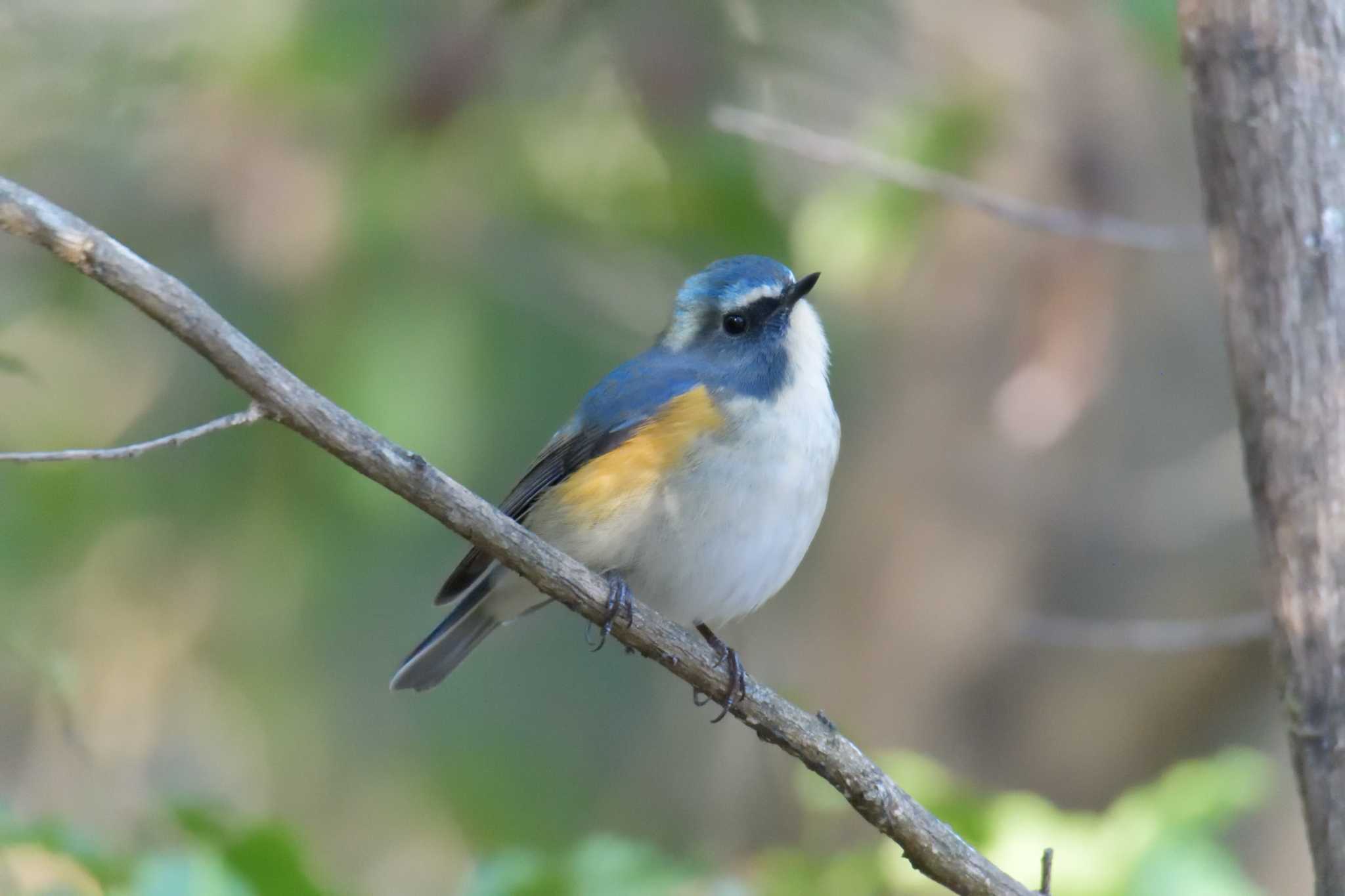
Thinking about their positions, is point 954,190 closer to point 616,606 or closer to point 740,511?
point 740,511

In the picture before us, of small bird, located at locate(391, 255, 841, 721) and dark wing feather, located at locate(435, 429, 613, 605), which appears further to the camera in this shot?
dark wing feather, located at locate(435, 429, 613, 605)

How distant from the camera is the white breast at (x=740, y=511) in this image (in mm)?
3672

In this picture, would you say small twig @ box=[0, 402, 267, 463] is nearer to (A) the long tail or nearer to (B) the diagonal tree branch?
(B) the diagonal tree branch

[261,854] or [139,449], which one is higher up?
[139,449]

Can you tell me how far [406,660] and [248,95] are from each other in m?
2.45

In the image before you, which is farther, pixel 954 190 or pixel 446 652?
pixel 446 652

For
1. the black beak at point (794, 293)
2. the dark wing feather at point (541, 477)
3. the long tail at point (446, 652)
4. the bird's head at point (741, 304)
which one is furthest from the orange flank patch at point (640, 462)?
the long tail at point (446, 652)

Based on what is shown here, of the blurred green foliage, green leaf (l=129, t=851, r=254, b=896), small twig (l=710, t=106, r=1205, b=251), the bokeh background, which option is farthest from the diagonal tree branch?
the bokeh background

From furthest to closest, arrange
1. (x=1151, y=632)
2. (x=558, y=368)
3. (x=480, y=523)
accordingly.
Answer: (x=558, y=368) < (x=1151, y=632) < (x=480, y=523)

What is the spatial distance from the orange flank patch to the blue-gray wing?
0.33ft

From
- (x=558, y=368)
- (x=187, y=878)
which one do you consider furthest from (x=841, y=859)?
(x=558, y=368)

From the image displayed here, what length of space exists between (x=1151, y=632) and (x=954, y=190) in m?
1.65

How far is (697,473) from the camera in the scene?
12.1 ft

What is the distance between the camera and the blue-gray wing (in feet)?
12.8
